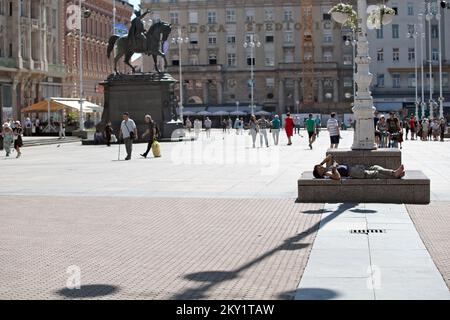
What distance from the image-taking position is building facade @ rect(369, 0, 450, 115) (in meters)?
108

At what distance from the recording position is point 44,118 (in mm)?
73750

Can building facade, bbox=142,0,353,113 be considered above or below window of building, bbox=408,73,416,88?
above

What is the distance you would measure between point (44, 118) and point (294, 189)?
58593 mm

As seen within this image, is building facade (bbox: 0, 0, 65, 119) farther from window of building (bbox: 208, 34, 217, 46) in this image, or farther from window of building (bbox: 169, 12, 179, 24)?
window of building (bbox: 208, 34, 217, 46)

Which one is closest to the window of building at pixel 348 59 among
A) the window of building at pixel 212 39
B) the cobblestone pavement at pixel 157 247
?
the window of building at pixel 212 39

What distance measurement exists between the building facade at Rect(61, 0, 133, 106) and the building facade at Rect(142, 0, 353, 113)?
20.0 m

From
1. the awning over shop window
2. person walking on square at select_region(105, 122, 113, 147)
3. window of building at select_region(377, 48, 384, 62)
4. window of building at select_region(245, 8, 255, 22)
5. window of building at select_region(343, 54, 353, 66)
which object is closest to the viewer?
person walking on square at select_region(105, 122, 113, 147)

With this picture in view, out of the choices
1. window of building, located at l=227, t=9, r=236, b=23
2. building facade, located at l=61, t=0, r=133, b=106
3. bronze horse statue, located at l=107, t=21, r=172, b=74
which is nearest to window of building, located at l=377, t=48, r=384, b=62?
window of building, located at l=227, t=9, r=236, b=23

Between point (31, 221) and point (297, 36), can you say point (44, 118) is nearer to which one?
point (297, 36)

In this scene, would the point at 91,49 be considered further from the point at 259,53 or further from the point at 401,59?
the point at 401,59

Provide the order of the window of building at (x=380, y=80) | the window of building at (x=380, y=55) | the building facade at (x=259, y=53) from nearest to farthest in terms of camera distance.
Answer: the window of building at (x=380, y=55), the window of building at (x=380, y=80), the building facade at (x=259, y=53)

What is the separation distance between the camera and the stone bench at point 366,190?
1482 centimetres

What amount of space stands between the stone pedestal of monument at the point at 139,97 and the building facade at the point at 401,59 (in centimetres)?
6705

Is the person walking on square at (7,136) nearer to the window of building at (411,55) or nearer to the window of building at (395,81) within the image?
the window of building at (395,81)
